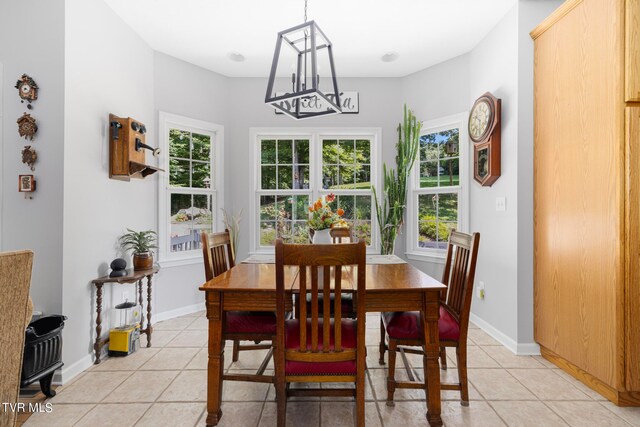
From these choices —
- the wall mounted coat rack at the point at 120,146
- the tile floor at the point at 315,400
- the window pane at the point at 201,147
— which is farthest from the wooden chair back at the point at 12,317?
the window pane at the point at 201,147

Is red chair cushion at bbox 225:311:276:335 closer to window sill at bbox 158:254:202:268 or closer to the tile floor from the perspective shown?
the tile floor

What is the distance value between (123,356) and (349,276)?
6.81 ft

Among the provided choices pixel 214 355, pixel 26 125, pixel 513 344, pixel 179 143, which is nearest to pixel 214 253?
pixel 214 355

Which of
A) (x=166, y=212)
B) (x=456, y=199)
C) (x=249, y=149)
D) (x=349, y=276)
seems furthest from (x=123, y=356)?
(x=456, y=199)

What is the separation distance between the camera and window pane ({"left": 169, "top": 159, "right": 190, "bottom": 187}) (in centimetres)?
365

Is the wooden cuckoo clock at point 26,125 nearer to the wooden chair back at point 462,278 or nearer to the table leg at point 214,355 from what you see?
the table leg at point 214,355

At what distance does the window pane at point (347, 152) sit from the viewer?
4.14 meters

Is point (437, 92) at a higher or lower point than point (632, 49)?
higher

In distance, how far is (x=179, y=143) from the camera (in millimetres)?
3709

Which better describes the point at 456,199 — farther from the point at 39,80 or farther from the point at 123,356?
the point at 39,80

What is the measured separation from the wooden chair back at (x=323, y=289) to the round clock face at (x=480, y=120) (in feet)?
7.44

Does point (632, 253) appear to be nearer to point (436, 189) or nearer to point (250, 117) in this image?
point (436, 189)

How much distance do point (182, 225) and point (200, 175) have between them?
0.63m

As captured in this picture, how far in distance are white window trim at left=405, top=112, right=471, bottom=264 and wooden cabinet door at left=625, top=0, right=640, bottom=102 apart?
160 centimetres
